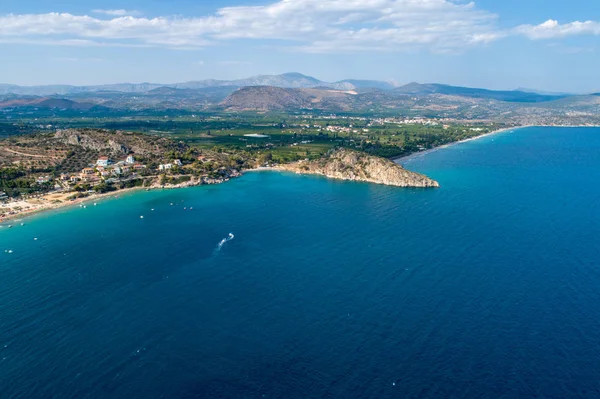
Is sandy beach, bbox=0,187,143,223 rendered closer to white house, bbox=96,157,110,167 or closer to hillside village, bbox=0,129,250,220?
hillside village, bbox=0,129,250,220

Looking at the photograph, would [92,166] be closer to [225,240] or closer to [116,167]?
[116,167]

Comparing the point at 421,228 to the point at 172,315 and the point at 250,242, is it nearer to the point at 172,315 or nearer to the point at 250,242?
the point at 250,242

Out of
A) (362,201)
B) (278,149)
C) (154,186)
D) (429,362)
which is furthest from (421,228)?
(278,149)

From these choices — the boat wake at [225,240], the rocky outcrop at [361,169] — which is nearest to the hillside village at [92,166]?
the rocky outcrop at [361,169]

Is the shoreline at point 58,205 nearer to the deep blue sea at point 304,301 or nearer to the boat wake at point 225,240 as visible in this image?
the deep blue sea at point 304,301

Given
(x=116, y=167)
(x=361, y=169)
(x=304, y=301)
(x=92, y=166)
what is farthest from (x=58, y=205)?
(x=361, y=169)

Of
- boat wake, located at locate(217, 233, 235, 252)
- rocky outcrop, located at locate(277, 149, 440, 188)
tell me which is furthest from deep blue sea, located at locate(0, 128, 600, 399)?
rocky outcrop, located at locate(277, 149, 440, 188)
